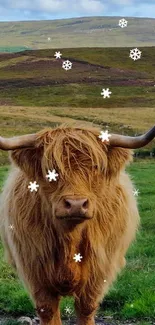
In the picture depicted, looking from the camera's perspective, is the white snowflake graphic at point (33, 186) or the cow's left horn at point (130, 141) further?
the white snowflake graphic at point (33, 186)

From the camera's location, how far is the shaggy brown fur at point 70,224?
4.52 metres

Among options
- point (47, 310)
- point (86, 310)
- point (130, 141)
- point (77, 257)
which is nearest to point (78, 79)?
point (86, 310)

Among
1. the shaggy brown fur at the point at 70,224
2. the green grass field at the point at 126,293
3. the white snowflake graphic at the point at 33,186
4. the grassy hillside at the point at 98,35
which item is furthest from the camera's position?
the grassy hillside at the point at 98,35

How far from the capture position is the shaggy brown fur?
4.52m

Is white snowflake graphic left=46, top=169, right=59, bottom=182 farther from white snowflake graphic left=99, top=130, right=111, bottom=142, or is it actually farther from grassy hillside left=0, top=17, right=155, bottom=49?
grassy hillside left=0, top=17, right=155, bottom=49

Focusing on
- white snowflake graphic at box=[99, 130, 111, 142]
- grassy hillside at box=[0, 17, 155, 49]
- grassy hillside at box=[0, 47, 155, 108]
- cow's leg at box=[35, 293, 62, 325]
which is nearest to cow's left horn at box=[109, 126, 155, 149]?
white snowflake graphic at box=[99, 130, 111, 142]

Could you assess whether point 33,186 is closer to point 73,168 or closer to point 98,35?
point 73,168

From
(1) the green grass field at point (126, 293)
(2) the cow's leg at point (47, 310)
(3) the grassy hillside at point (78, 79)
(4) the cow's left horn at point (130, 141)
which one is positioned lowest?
(1) the green grass field at point (126, 293)

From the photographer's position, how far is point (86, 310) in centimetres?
556

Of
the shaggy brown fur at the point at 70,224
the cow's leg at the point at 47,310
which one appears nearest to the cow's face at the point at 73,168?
the shaggy brown fur at the point at 70,224

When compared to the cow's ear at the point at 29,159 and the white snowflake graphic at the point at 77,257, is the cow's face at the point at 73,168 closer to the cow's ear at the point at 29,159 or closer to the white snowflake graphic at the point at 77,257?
the cow's ear at the point at 29,159

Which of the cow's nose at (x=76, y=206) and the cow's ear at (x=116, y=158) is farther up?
the cow's ear at (x=116, y=158)

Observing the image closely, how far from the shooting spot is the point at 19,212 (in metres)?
5.11

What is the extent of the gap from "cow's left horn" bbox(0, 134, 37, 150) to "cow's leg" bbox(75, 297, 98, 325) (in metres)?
1.82
